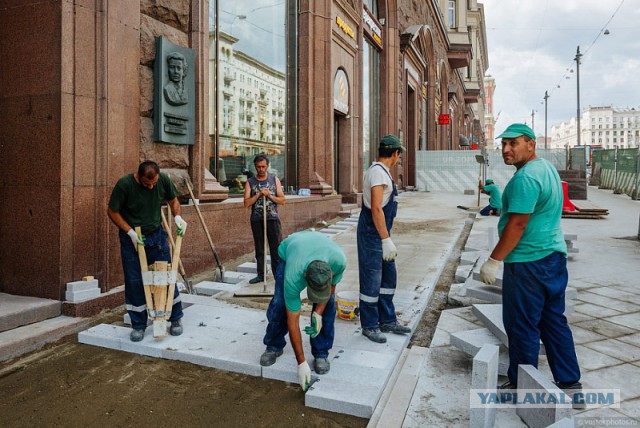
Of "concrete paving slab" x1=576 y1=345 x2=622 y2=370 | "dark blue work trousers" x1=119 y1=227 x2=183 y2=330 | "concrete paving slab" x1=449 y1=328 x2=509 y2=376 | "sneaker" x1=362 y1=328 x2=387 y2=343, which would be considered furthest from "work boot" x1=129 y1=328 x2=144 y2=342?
"concrete paving slab" x1=576 y1=345 x2=622 y2=370

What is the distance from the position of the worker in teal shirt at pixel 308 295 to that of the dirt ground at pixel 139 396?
0.84 ft

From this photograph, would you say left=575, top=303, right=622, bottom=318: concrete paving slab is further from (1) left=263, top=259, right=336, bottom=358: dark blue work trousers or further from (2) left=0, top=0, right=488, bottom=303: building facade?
(2) left=0, top=0, right=488, bottom=303: building facade

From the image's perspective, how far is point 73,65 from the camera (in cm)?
504

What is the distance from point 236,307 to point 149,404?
6.76 feet

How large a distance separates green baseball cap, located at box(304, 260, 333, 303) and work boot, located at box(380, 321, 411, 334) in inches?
60.8

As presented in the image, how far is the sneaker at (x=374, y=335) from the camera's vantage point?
405 centimetres

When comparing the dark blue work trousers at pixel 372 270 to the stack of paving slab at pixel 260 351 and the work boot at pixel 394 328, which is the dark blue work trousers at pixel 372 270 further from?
the stack of paving slab at pixel 260 351

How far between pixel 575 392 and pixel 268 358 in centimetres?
211

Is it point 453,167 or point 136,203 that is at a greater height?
point 453,167

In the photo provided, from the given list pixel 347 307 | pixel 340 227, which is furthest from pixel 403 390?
pixel 340 227

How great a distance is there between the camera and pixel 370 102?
18219mm

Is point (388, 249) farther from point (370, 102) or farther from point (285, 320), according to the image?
point (370, 102)

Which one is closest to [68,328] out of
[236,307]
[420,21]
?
[236,307]

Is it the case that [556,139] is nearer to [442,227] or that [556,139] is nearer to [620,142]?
[620,142]
